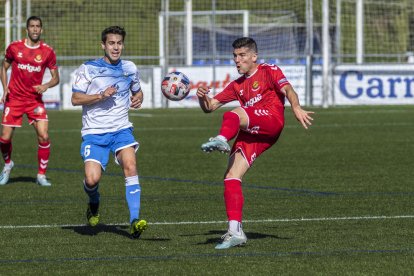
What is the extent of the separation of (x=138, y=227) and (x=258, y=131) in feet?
4.47

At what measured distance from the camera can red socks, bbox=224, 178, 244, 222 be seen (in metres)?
9.28

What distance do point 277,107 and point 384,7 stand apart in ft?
122

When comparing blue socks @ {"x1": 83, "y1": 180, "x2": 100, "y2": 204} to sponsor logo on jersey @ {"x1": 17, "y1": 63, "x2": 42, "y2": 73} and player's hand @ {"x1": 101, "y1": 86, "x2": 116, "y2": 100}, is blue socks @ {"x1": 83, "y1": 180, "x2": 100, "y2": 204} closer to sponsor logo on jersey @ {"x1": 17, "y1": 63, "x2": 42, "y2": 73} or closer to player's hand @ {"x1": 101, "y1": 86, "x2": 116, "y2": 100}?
player's hand @ {"x1": 101, "y1": 86, "x2": 116, "y2": 100}

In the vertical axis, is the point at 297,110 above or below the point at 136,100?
below

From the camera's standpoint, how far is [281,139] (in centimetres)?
2297

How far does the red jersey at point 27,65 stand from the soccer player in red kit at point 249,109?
6.03 m

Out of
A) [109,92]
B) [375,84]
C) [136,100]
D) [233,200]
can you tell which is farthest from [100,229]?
[375,84]

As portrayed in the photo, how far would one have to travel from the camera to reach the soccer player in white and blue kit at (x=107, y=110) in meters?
10.3

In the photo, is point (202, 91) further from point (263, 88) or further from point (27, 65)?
point (27, 65)

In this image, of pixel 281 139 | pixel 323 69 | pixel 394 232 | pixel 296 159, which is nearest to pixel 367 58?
pixel 323 69

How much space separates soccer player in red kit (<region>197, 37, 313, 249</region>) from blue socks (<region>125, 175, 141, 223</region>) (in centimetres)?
96

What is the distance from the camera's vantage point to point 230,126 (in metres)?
9.00

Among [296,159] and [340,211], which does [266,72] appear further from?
[296,159]

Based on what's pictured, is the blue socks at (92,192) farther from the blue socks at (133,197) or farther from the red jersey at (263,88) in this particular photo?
the red jersey at (263,88)
